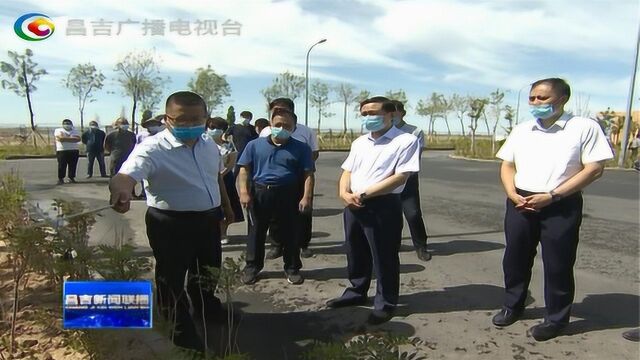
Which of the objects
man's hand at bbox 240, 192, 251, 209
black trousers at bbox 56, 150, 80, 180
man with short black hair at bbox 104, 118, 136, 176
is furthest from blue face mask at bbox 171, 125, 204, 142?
black trousers at bbox 56, 150, 80, 180

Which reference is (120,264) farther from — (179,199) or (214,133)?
(214,133)

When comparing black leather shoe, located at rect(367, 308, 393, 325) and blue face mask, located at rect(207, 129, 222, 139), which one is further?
blue face mask, located at rect(207, 129, 222, 139)

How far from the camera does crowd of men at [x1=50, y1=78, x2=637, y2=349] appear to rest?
113 inches

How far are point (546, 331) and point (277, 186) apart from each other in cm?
229

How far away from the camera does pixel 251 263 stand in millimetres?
4453

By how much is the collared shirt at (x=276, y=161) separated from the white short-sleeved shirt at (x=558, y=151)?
1.79 metres

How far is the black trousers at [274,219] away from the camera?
14.1 ft

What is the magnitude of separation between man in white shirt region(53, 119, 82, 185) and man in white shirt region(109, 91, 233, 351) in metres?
9.29

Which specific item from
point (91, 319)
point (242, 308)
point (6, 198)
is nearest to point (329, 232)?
point (242, 308)

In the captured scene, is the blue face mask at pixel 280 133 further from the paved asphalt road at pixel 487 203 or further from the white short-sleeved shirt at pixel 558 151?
the paved asphalt road at pixel 487 203

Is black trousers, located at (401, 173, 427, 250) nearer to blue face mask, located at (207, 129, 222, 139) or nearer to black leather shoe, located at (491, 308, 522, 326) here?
black leather shoe, located at (491, 308, 522, 326)

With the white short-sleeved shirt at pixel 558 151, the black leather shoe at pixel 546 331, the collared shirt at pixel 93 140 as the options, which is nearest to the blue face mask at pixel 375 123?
the white short-sleeved shirt at pixel 558 151

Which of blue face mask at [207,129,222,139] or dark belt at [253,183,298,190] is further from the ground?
blue face mask at [207,129,222,139]

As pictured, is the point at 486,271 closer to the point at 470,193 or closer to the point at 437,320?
the point at 437,320
